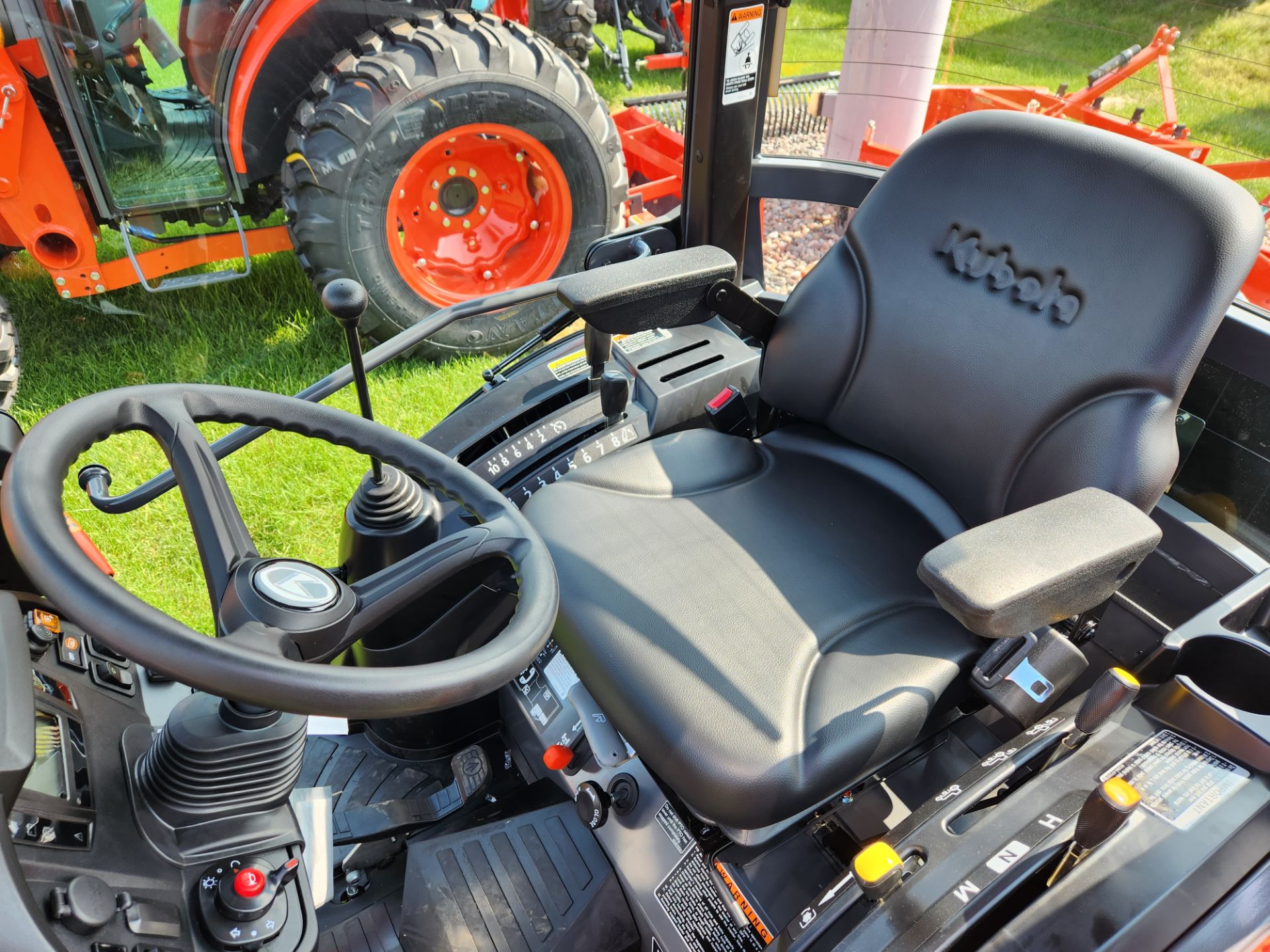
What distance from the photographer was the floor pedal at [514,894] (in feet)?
4.53

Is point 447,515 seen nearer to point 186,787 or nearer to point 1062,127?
point 186,787

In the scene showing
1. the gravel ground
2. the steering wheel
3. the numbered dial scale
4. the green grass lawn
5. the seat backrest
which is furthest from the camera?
the gravel ground

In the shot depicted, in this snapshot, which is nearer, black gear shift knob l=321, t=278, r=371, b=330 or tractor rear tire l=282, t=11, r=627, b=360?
black gear shift knob l=321, t=278, r=371, b=330

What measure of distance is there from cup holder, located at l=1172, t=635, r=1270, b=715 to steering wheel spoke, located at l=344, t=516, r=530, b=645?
0.87 metres

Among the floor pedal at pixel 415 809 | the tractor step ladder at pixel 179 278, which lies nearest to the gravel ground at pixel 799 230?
the tractor step ladder at pixel 179 278

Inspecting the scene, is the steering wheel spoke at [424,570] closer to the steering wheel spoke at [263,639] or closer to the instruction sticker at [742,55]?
the steering wheel spoke at [263,639]

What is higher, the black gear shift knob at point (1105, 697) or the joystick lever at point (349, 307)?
the joystick lever at point (349, 307)

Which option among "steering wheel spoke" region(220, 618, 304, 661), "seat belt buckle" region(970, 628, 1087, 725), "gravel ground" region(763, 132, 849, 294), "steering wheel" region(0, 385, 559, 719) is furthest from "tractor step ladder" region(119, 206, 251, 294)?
"seat belt buckle" region(970, 628, 1087, 725)

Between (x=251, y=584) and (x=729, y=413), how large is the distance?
1.13 metres

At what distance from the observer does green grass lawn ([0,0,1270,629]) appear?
78.9 inches

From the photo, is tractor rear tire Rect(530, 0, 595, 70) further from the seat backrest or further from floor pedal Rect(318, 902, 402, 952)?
floor pedal Rect(318, 902, 402, 952)

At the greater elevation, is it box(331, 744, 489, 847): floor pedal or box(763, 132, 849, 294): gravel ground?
box(763, 132, 849, 294): gravel ground

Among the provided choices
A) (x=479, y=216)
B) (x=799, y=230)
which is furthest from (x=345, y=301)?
(x=799, y=230)

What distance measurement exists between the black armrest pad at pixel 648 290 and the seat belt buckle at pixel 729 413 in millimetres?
214
